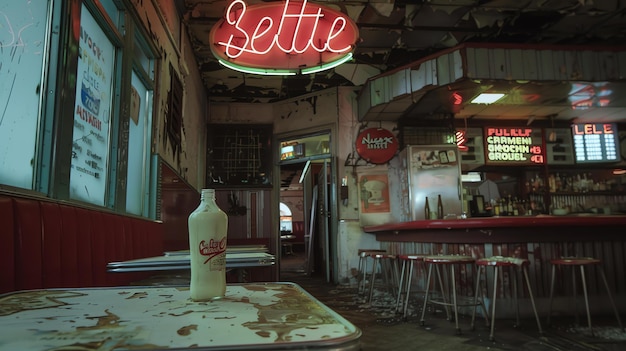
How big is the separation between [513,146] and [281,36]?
18.9 ft

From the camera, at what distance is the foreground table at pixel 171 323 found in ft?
1.83

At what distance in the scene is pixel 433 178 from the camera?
22.6ft

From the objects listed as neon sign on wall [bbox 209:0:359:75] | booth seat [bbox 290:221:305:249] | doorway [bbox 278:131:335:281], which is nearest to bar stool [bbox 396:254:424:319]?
neon sign on wall [bbox 209:0:359:75]

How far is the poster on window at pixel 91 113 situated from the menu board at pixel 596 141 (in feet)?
27.5

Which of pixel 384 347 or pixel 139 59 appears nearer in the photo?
pixel 384 347

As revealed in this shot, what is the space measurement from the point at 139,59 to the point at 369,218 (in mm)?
4773

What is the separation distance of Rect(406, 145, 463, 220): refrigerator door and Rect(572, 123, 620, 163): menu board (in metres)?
2.96

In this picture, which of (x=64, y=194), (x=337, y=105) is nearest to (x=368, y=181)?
(x=337, y=105)

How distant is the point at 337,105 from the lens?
7562 millimetres

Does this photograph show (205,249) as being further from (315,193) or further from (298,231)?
(298,231)

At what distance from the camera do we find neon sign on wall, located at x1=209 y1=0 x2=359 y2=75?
3740 mm

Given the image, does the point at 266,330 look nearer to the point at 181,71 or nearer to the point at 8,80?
the point at 8,80

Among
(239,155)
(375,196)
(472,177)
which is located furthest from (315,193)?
(472,177)

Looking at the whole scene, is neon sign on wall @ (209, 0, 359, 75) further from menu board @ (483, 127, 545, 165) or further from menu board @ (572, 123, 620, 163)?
menu board @ (572, 123, 620, 163)
